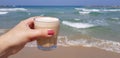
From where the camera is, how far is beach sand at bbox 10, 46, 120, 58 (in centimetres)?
656

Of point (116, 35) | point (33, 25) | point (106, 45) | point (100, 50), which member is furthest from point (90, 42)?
point (33, 25)

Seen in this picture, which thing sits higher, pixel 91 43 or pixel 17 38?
pixel 17 38

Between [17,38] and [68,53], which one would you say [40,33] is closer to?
[17,38]

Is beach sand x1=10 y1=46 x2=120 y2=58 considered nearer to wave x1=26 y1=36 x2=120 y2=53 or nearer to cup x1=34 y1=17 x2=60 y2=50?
wave x1=26 y1=36 x2=120 y2=53

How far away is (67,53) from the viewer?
22.6 feet

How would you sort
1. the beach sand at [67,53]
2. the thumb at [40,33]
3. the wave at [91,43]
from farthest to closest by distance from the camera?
the wave at [91,43], the beach sand at [67,53], the thumb at [40,33]

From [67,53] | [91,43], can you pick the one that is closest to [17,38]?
[67,53]

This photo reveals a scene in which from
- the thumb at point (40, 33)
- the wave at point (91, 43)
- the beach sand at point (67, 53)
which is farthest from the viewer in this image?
the wave at point (91, 43)

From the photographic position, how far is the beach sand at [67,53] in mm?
6559

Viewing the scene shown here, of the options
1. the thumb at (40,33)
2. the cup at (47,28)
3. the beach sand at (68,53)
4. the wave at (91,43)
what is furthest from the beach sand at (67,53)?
the thumb at (40,33)

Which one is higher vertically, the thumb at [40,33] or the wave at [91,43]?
the thumb at [40,33]

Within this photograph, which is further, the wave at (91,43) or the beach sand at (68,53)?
the wave at (91,43)

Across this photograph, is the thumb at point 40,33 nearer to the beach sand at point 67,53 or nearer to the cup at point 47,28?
the cup at point 47,28

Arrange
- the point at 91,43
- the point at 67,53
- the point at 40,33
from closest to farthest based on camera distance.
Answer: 1. the point at 40,33
2. the point at 67,53
3. the point at 91,43
